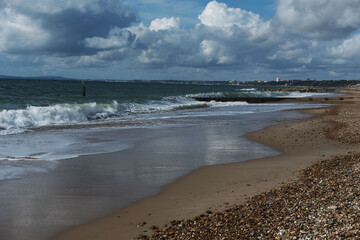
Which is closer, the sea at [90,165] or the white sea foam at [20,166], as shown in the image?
the sea at [90,165]

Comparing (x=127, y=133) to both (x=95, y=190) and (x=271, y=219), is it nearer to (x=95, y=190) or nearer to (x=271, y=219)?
(x=95, y=190)

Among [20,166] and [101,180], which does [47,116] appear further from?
[101,180]

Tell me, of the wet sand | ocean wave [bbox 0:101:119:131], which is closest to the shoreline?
the wet sand

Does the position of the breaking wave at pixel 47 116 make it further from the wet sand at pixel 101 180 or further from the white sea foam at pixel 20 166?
the wet sand at pixel 101 180

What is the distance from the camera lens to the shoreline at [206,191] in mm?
5852

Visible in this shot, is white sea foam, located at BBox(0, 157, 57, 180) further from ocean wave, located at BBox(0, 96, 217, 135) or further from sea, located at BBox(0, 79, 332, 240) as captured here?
ocean wave, located at BBox(0, 96, 217, 135)

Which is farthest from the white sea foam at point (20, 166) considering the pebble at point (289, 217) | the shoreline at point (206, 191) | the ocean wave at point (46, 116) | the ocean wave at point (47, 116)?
the ocean wave at point (46, 116)

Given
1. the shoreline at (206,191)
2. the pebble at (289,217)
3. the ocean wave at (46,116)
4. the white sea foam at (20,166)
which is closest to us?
the pebble at (289,217)

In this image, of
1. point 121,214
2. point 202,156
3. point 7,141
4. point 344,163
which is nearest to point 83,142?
point 7,141

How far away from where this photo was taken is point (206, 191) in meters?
7.88

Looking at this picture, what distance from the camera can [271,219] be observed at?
549 cm

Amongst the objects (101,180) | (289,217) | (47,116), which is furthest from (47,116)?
(289,217)

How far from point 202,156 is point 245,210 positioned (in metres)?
5.67

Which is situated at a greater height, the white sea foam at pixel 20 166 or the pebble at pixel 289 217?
the pebble at pixel 289 217
